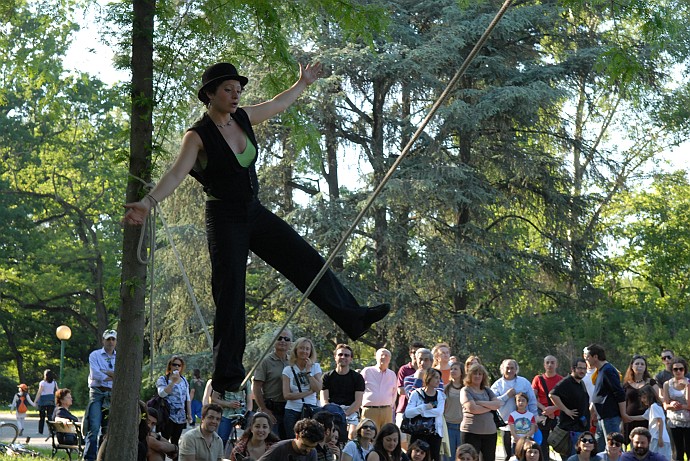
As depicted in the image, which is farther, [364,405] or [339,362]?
[364,405]

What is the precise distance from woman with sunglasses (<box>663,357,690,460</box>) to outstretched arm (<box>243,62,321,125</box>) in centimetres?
682

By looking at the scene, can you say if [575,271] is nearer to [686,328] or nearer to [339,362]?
[686,328]

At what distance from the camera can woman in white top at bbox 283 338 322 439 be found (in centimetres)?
897

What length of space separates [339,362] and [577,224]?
607 inches

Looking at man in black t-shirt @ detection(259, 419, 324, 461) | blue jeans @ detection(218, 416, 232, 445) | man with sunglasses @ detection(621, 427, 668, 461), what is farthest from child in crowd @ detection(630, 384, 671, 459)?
man in black t-shirt @ detection(259, 419, 324, 461)

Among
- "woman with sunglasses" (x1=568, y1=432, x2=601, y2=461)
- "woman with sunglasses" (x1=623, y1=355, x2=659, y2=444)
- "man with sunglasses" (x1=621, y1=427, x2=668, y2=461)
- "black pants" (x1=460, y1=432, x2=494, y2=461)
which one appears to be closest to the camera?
"man with sunglasses" (x1=621, y1=427, x2=668, y2=461)

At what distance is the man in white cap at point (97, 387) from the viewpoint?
994 cm

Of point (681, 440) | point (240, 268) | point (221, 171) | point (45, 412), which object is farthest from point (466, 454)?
point (45, 412)

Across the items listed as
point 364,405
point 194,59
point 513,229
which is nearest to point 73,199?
point 513,229

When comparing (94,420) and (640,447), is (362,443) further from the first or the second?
(94,420)

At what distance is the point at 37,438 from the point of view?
19.1m

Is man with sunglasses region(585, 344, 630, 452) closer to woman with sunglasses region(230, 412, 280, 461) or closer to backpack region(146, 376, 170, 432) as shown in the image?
woman with sunglasses region(230, 412, 280, 461)

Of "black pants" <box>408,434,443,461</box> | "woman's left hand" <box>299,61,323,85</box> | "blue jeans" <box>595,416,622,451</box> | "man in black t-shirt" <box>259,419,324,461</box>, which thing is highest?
"woman's left hand" <box>299,61,323,85</box>

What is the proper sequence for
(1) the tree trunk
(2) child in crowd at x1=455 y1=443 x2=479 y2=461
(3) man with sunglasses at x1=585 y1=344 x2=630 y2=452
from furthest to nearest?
(3) man with sunglasses at x1=585 y1=344 x2=630 y2=452
(2) child in crowd at x1=455 y1=443 x2=479 y2=461
(1) the tree trunk
